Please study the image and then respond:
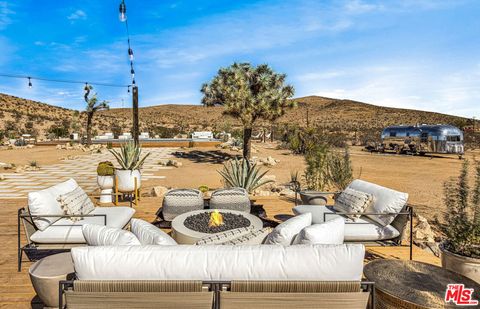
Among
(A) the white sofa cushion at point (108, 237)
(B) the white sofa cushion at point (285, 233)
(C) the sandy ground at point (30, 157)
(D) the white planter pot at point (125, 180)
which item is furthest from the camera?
(C) the sandy ground at point (30, 157)

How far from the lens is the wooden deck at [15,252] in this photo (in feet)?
9.52

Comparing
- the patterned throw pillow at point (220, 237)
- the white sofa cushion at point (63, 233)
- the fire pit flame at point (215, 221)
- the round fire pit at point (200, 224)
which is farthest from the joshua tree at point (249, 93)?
the patterned throw pillow at point (220, 237)

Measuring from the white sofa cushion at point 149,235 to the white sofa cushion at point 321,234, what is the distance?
110cm

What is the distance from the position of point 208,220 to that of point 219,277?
1.95 m

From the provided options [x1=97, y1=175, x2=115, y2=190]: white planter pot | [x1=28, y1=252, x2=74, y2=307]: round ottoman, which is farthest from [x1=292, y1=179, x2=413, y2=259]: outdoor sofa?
[x1=97, y1=175, x2=115, y2=190]: white planter pot

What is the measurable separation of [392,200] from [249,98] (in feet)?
46.2

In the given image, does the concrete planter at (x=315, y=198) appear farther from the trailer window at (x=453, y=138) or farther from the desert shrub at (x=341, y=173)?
the trailer window at (x=453, y=138)

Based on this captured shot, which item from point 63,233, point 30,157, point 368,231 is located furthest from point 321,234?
point 30,157

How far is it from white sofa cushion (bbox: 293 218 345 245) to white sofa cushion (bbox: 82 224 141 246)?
1.33m

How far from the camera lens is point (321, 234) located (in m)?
Result: 2.29

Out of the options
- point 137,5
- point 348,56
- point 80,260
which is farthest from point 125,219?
point 137,5

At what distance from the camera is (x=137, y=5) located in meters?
11.7

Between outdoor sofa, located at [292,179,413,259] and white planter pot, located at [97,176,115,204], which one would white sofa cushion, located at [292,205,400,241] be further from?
white planter pot, located at [97,176,115,204]

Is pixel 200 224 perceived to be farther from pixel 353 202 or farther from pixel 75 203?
pixel 353 202
